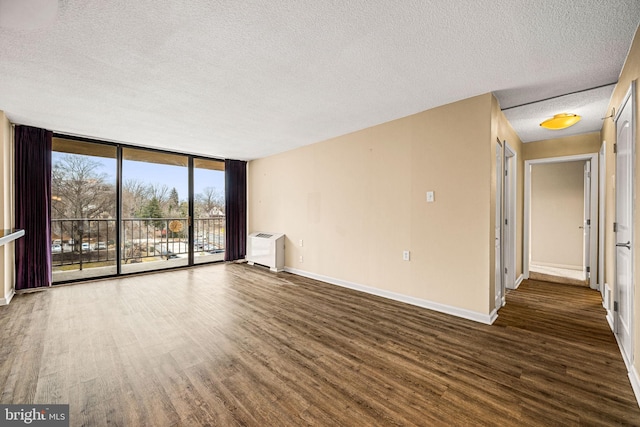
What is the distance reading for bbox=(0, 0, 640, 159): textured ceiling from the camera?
165cm

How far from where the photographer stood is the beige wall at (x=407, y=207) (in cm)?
287

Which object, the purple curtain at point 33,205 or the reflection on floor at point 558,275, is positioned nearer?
the purple curtain at point 33,205

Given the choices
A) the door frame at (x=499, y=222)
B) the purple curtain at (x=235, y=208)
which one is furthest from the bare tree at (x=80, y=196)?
the door frame at (x=499, y=222)

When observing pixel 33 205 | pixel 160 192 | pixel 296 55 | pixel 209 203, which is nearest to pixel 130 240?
pixel 160 192

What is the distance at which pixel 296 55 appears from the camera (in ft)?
6.95

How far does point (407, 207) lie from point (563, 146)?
125 inches

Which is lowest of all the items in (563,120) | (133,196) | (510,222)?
(510,222)

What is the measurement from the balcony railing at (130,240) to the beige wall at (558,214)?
7.21 metres

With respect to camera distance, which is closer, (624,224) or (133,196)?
(624,224)

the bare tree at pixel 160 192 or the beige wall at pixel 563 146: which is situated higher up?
the beige wall at pixel 563 146

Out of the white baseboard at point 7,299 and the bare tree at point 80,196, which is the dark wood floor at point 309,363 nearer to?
the white baseboard at point 7,299

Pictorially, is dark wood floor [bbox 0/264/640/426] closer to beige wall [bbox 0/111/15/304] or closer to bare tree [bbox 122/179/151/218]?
beige wall [bbox 0/111/15/304]

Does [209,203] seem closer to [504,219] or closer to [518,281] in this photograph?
[504,219]

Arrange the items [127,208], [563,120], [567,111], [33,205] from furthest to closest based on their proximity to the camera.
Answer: [127,208], [33,205], [567,111], [563,120]
